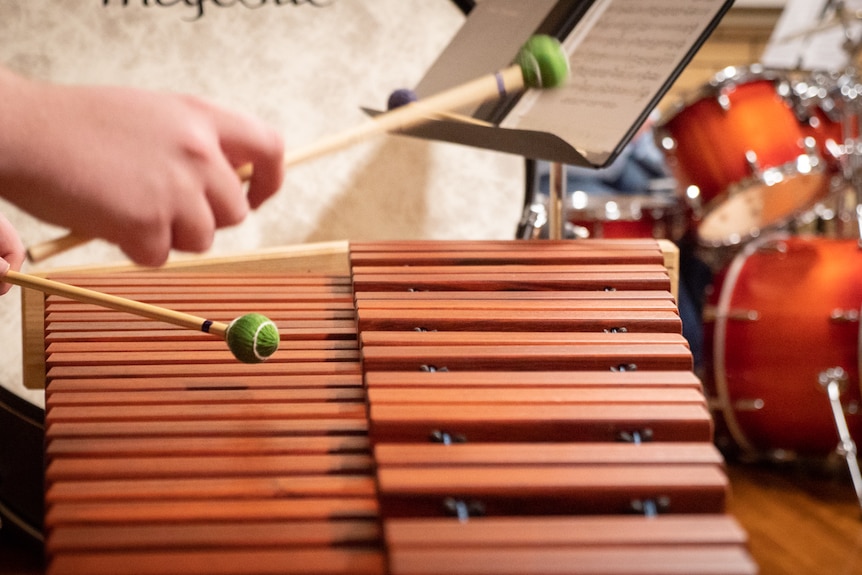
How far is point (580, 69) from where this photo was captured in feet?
5.45

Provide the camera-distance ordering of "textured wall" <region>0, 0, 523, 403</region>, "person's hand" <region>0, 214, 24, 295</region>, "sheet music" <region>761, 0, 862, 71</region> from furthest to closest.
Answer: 1. "sheet music" <region>761, 0, 862, 71</region>
2. "textured wall" <region>0, 0, 523, 403</region>
3. "person's hand" <region>0, 214, 24, 295</region>

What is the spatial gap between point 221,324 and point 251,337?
9 centimetres

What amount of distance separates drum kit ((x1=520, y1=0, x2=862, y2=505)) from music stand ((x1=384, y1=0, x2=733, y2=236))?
114cm

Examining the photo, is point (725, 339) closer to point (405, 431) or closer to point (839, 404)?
point (839, 404)

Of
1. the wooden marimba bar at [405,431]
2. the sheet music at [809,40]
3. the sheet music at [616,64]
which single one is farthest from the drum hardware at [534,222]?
the sheet music at [809,40]

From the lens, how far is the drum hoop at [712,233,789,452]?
9.68 feet

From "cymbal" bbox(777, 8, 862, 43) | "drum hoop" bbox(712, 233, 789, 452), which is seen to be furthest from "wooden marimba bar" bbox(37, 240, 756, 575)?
"cymbal" bbox(777, 8, 862, 43)

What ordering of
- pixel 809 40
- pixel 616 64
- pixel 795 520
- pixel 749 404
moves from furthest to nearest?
pixel 809 40 → pixel 749 404 → pixel 795 520 → pixel 616 64

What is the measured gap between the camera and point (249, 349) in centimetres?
109

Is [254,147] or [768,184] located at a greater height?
[254,147]

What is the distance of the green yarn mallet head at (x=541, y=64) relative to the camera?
1.20 meters

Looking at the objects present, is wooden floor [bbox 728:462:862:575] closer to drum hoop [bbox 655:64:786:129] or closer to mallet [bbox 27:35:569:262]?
drum hoop [bbox 655:64:786:129]

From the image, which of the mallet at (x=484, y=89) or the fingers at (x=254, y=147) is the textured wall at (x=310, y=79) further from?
the fingers at (x=254, y=147)

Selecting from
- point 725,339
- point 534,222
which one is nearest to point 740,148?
point 725,339
